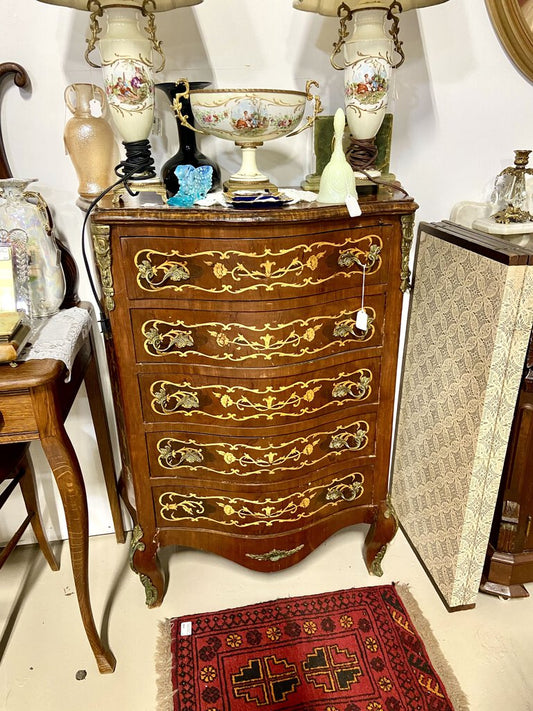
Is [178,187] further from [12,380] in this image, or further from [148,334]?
[12,380]

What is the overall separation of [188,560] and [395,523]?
0.72m

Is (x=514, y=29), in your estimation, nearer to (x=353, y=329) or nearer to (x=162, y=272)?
(x=353, y=329)

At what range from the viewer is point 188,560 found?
1848 mm

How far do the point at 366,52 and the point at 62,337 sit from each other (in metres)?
0.99

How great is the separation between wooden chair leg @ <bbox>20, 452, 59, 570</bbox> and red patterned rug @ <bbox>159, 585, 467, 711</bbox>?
489 mm

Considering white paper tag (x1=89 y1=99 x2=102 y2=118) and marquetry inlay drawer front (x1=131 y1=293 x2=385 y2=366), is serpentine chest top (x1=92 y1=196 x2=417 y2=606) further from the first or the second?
white paper tag (x1=89 y1=99 x2=102 y2=118)

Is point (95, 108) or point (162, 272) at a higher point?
point (95, 108)

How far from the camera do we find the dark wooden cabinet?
146 cm

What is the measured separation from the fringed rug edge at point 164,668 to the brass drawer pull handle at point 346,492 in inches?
24.3

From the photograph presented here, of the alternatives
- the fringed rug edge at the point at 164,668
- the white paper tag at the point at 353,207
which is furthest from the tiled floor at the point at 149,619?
the white paper tag at the point at 353,207

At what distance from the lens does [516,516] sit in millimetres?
1574

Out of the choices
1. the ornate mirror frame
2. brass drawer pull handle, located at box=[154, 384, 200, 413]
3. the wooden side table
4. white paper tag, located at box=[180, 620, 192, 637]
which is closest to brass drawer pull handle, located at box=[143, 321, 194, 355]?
brass drawer pull handle, located at box=[154, 384, 200, 413]

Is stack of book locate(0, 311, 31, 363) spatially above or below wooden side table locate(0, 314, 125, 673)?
above

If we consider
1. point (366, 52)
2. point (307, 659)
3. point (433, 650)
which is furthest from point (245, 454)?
point (366, 52)
